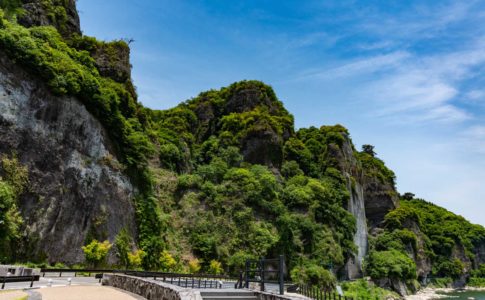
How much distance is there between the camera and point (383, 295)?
185 ft

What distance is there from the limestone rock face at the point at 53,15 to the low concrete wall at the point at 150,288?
27.8 m

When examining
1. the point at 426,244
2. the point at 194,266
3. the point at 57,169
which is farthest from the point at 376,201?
the point at 57,169

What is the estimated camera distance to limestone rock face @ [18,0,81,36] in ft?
116

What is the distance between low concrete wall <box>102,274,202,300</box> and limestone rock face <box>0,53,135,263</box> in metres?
9.85

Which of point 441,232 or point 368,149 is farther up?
point 368,149

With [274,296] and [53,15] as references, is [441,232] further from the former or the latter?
[274,296]

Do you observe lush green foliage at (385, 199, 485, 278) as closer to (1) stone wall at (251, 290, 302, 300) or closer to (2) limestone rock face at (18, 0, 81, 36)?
(2) limestone rock face at (18, 0, 81, 36)

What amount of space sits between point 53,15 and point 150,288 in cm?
3506

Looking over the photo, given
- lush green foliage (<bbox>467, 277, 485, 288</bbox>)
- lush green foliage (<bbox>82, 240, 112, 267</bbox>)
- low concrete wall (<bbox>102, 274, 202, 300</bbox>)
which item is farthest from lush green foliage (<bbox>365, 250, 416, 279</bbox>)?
low concrete wall (<bbox>102, 274, 202, 300</bbox>)

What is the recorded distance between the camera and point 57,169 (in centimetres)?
2861

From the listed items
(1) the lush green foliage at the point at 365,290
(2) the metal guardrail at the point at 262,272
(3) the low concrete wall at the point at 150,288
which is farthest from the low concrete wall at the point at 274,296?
(1) the lush green foliage at the point at 365,290

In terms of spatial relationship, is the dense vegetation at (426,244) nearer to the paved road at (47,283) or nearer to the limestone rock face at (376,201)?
the limestone rock face at (376,201)

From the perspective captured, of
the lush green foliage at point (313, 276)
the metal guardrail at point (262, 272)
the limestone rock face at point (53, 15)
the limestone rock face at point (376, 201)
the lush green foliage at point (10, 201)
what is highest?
the limestone rock face at point (53, 15)

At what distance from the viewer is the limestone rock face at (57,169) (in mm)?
25969
